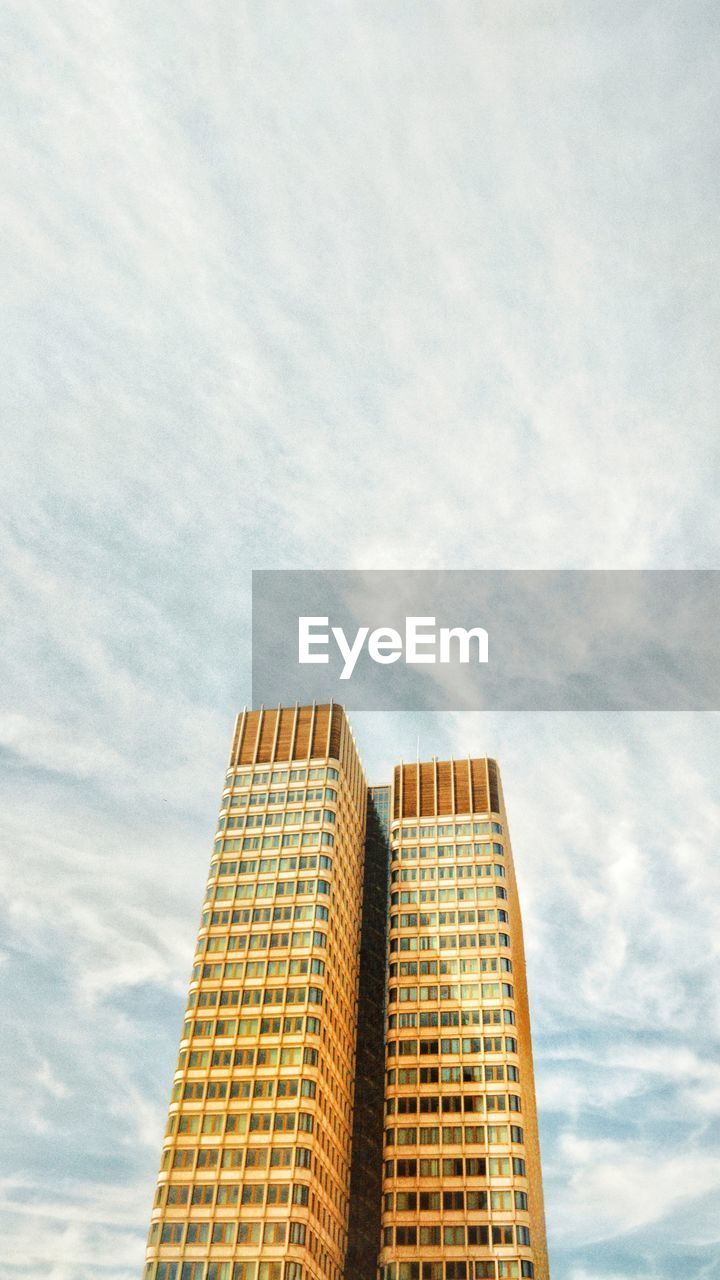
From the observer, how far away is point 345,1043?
12594 centimetres

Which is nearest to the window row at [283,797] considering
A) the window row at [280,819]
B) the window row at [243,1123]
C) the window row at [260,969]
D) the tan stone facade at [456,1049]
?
the window row at [280,819]

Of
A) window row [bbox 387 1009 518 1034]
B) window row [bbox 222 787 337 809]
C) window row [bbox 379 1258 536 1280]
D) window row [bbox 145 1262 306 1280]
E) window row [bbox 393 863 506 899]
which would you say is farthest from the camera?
window row [bbox 393 863 506 899]

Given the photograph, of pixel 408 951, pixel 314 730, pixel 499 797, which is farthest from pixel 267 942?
pixel 499 797

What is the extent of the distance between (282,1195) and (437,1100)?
27463 mm

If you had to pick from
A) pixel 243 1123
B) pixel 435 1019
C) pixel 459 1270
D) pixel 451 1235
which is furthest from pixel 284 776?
pixel 459 1270

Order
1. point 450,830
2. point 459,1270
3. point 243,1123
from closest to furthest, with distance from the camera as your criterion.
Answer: point 243,1123 → point 459,1270 → point 450,830

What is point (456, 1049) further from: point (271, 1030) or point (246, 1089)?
point (246, 1089)

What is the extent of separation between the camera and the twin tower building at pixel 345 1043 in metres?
101

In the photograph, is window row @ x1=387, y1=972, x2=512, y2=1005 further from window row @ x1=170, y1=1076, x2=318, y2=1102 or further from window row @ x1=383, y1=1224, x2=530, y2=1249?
window row @ x1=383, y1=1224, x2=530, y2=1249

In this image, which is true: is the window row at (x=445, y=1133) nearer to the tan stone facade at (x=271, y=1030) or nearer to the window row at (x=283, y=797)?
the tan stone facade at (x=271, y=1030)

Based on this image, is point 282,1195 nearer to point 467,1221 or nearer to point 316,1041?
point 316,1041

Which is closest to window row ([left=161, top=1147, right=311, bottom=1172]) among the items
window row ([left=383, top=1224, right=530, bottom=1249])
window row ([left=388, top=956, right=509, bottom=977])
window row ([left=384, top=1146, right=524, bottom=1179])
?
window row ([left=383, top=1224, right=530, bottom=1249])

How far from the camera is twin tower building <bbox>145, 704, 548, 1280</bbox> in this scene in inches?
3994

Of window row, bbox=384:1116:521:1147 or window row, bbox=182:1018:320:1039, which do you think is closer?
window row, bbox=182:1018:320:1039
